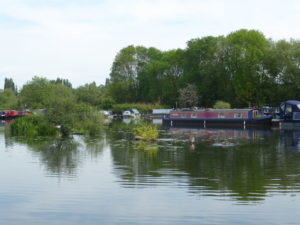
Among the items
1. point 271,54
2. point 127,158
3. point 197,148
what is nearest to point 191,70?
point 271,54

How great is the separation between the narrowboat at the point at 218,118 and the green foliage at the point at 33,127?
25439mm

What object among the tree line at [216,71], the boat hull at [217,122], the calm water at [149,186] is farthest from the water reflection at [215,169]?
the tree line at [216,71]

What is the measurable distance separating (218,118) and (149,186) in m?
42.7

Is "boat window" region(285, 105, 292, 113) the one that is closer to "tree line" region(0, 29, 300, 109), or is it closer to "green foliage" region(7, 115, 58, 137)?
"tree line" region(0, 29, 300, 109)

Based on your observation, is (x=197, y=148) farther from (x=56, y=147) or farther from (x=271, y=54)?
(x=271, y=54)

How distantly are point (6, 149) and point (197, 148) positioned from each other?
37.6 feet

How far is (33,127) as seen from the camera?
3578cm


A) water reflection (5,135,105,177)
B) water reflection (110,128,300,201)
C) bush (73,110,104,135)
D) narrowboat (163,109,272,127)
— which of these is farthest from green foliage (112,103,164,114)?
water reflection (110,128,300,201)

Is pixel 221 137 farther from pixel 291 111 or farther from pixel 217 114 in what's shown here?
pixel 217 114

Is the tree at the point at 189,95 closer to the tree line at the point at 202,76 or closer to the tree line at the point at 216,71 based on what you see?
the tree line at the point at 202,76

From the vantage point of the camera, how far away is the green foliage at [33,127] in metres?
34.9

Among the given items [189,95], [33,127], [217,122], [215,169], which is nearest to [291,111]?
[217,122]

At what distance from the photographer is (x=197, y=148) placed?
2712 centimetres

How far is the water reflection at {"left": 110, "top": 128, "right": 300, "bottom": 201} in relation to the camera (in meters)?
14.8
